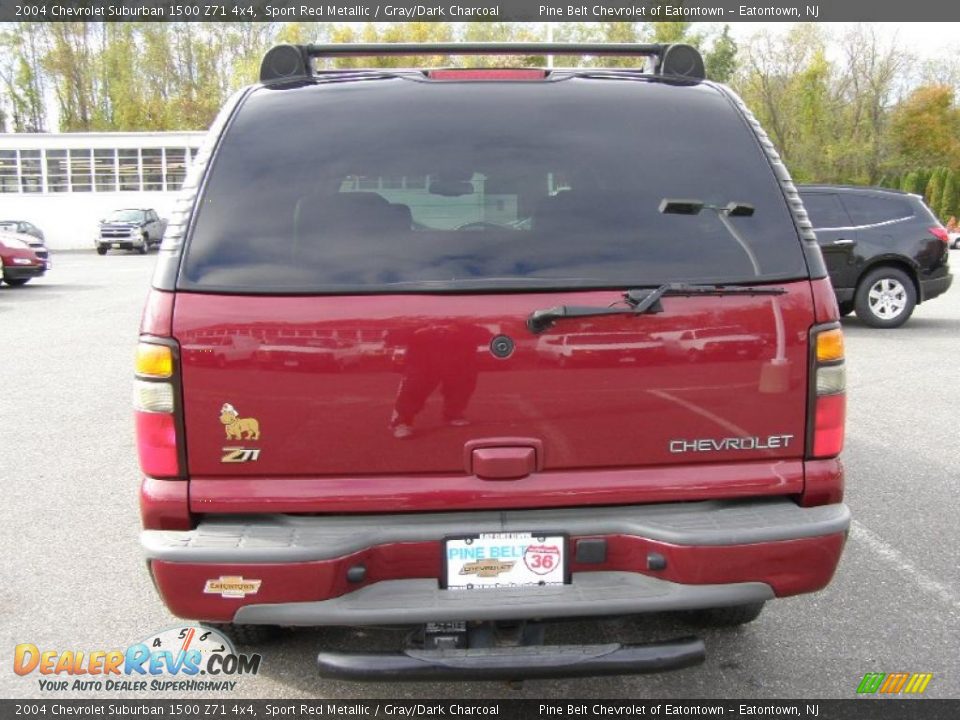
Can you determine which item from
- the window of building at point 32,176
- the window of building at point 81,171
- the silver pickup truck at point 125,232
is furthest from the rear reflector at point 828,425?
the window of building at point 32,176

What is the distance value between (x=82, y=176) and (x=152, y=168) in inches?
134

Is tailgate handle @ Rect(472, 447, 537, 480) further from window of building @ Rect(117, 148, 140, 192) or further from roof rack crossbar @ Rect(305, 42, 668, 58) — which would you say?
window of building @ Rect(117, 148, 140, 192)

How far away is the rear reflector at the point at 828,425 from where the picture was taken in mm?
2602

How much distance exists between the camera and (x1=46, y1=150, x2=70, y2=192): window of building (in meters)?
42.4

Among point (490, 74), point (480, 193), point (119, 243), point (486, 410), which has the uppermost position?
point (490, 74)

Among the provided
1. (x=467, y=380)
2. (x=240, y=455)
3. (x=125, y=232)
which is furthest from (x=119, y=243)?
(x=467, y=380)

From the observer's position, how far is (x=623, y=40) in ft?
142

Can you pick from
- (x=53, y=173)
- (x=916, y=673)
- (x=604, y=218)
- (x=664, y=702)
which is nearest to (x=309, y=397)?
(x=604, y=218)

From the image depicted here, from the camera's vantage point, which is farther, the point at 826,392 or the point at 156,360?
the point at 826,392

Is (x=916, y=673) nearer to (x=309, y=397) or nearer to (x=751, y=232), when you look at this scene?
(x=751, y=232)

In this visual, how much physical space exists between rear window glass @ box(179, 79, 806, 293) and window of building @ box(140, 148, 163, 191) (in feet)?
142

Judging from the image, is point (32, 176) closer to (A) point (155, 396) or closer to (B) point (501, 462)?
(A) point (155, 396)

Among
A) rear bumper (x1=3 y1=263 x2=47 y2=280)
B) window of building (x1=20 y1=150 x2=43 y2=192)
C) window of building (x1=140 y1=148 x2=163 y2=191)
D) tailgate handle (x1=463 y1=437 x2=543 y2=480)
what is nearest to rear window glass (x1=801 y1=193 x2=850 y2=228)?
tailgate handle (x1=463 y1=437 x2=543 y2=480)

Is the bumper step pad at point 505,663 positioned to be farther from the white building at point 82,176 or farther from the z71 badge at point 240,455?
the white building at point 82,176
